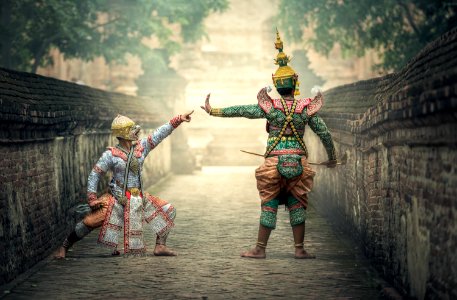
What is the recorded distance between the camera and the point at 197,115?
118 feet

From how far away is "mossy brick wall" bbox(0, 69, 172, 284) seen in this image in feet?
23.7

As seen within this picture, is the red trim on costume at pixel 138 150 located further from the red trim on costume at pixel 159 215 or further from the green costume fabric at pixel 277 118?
the green costume fabric at pixel 277 118

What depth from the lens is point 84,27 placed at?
23.1 m

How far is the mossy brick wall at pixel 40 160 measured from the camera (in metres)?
7.23

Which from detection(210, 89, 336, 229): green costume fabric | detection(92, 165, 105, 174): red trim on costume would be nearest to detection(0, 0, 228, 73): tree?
detection(92, 165, 105, 174): red trim on costume

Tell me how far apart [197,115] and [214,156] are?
5.67 metres

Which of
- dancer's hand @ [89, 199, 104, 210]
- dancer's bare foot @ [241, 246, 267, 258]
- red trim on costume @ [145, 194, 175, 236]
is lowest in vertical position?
dancer's bare foot @ [241, 246, 267, 258]

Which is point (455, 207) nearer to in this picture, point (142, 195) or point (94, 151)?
point (142, 195)

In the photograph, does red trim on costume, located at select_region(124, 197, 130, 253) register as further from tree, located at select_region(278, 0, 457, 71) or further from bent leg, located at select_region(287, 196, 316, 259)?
tree, located at select_region(278, 0, 457, 71)

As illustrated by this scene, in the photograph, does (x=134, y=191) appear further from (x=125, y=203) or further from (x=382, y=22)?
(x=382, y=22)

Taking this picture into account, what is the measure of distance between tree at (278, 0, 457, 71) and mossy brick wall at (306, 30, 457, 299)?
38.5 feet

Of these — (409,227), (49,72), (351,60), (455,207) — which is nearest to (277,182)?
(409,227)

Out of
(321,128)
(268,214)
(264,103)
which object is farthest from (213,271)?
(321,128)

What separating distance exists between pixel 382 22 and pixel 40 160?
17.0 metres
